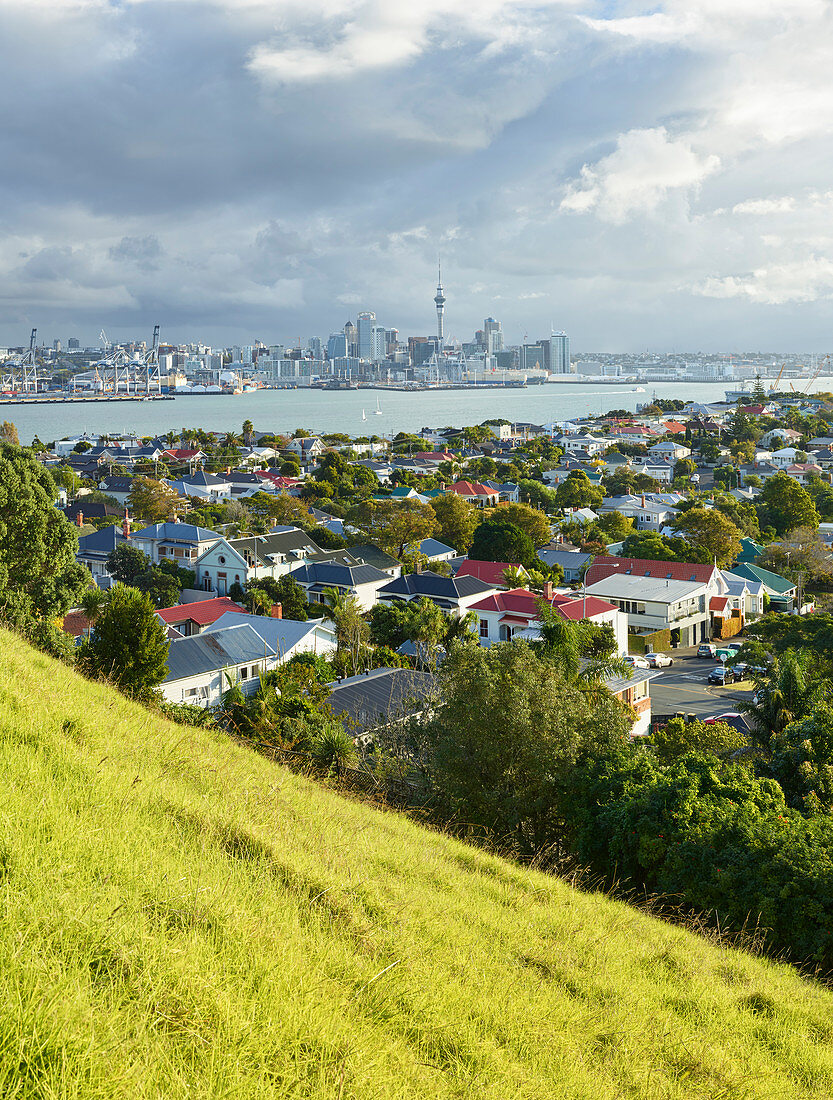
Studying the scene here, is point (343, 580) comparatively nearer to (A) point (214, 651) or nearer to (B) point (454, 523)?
(A) point (214, 651)

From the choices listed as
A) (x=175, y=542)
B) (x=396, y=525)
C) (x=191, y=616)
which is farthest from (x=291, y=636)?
(x=396, y=525)

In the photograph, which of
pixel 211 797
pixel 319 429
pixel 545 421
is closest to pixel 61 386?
pixel 319 429

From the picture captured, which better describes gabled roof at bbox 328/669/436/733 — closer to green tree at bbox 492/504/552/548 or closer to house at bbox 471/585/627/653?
house at bbox 471/585/627/653

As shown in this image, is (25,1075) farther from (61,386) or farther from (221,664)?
(61,386)

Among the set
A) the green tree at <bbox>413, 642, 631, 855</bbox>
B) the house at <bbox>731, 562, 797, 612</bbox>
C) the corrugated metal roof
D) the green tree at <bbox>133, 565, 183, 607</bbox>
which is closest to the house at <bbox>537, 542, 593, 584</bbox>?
the house at <bbox>731, 562, 797, 612</bbox>

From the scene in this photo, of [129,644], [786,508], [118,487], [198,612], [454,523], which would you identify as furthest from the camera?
[118,487]

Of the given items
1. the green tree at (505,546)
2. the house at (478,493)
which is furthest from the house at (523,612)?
the house at (478,493)

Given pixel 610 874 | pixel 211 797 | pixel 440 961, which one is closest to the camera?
pixel 440 961

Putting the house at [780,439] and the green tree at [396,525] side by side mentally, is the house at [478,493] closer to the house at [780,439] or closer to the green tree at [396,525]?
the green tree at [396,525]
